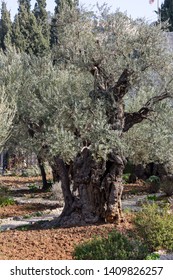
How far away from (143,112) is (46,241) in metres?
3.87

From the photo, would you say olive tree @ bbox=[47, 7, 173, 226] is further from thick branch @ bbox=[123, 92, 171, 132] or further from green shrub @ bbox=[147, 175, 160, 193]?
green shrub @ bbox=[147, 175, 160, 193]

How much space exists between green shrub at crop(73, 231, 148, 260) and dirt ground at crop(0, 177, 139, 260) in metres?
0.75

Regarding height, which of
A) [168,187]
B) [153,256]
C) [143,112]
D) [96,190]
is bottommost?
[153,256]

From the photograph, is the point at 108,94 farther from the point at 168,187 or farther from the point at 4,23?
the point at 4,23

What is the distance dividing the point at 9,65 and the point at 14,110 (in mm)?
2097

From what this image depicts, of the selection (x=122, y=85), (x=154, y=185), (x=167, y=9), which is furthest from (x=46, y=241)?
(x=167, y=9)

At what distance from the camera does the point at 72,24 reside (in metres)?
11.2

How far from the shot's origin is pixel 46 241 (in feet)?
32.4

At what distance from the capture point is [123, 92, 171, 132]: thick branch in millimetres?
11125

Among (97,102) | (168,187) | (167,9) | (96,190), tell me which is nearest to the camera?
(97,102)

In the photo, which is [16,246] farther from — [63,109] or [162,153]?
[162,153]

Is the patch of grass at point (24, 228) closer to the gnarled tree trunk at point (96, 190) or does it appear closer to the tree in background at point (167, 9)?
the gnarled tree trunk at point (96, 190)

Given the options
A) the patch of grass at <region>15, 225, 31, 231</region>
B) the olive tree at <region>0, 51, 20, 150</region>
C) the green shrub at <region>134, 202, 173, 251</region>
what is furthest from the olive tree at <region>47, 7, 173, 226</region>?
the green shrub at <region>134, 202, 173, 251</region>
